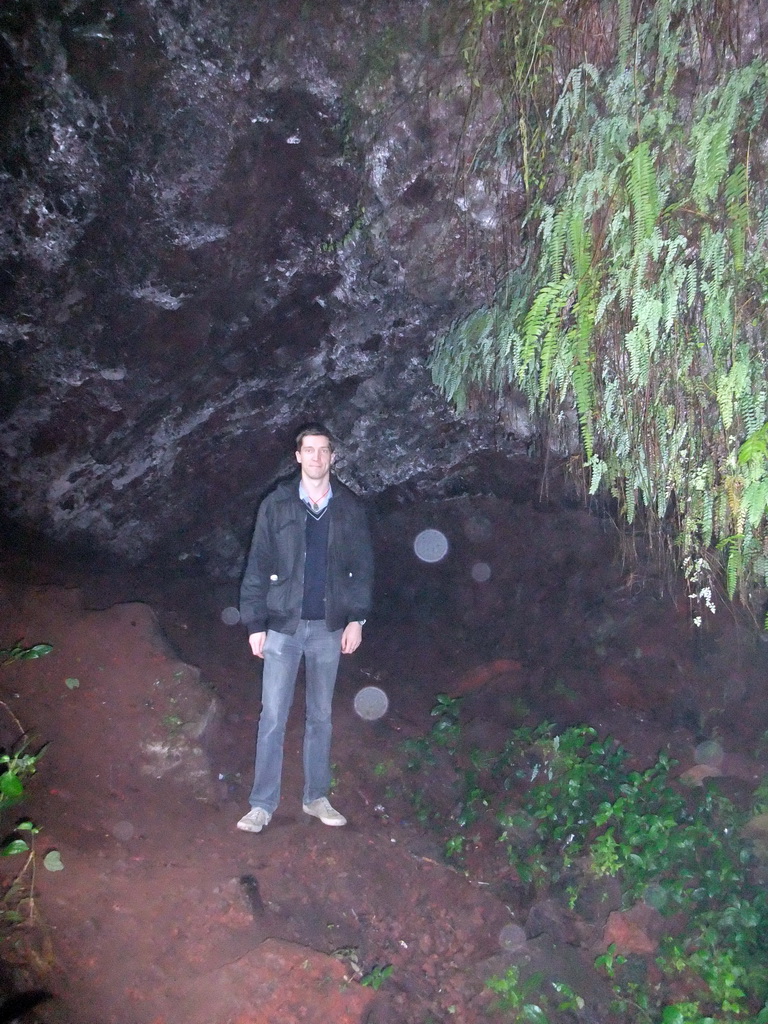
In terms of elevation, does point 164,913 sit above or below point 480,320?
below

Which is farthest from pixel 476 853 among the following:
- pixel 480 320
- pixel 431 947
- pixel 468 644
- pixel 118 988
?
pixel 480 320

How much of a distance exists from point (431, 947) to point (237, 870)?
4.34 feet

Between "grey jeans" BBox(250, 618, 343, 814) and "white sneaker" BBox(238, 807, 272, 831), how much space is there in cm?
3

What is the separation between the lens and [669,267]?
3.90 m

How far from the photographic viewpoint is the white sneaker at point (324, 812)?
4977mm

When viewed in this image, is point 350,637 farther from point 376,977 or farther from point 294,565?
point 376,977

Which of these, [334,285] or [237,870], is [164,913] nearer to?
[237,870]

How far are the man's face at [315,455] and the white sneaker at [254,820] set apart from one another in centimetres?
234

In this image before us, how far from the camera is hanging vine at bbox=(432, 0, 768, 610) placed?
146 inches

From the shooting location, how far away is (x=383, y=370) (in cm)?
788

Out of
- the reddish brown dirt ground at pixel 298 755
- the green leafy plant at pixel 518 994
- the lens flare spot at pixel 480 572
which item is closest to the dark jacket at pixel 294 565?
the reddish brown dirt ground at pixel 298 755

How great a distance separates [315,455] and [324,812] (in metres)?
2.57

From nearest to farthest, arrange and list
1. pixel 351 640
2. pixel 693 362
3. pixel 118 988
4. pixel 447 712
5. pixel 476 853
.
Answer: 1. pixel 118 988
2. pixel 693 362
3. pixel 351 640
4. pixel 476 853
5. pixel 447 712

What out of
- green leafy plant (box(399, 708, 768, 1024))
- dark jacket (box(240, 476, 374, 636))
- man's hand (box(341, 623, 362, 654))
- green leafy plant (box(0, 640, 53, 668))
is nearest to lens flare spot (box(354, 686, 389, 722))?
green leafy plant (box(399, 708, 768, 1024))
